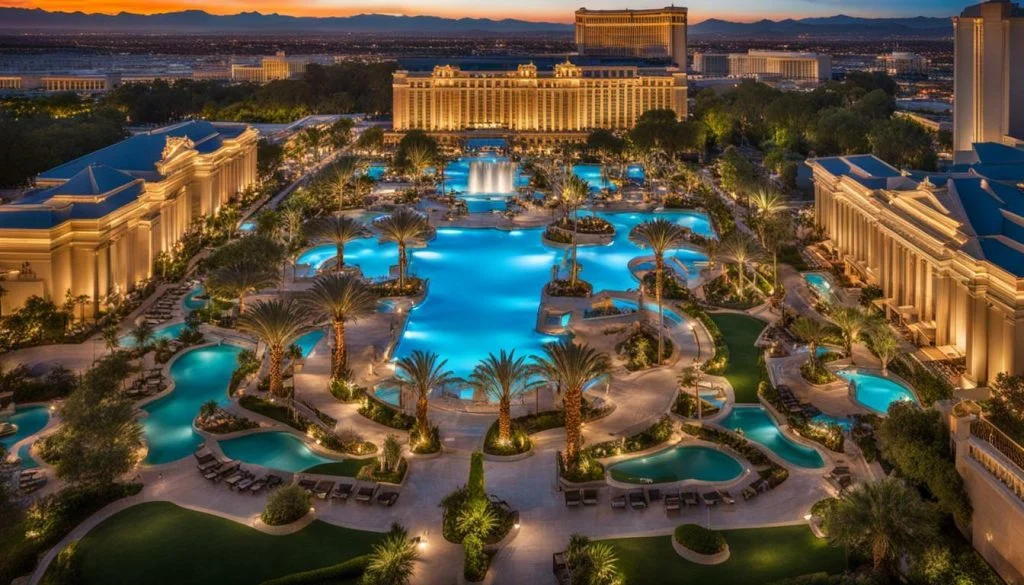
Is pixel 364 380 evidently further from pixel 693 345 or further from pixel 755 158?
pixel 755 158

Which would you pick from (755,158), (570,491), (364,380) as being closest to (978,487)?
(570,491)

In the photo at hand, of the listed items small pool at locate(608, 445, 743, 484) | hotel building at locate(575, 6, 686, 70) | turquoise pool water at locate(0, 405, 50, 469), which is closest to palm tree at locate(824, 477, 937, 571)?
small pool at locate(608, 445, 743, 484)

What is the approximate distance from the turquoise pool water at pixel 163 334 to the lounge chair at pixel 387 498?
55.1 feet

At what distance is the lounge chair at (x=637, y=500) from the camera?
21203 millimetres

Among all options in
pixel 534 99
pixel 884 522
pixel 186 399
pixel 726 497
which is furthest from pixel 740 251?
pixel 534 99

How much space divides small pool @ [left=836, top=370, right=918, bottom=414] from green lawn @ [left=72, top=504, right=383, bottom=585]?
56.9ft

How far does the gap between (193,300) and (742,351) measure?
2517cm

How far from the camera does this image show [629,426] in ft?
86.5

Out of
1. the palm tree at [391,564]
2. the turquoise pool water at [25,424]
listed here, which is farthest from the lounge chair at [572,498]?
the turquoise pool water at [25,424]

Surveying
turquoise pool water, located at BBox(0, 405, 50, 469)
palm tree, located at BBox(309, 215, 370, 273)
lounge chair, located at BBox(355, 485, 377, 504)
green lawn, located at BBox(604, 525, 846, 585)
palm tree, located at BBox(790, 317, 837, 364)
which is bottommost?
green lawn, located at BBox(604, 525, 846, 585)

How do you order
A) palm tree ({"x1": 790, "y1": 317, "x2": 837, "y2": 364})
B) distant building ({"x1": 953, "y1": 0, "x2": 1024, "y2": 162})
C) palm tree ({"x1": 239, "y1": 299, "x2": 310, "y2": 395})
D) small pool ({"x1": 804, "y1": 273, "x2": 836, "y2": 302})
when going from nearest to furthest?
1. palm tree ({"x1": 239, "y1": 299, "x2": 310, "y2": 395})
2. palm tree ({"x1": 790, "y1": 317, "x2": 837, "y2": 364})
3. small pool ({"x1": 804, "y1": 273, "x2": 836, "y2": 302})
4. distant building ({"x1": 953, "y1": 0, "x2": 1024, "y2": 162})

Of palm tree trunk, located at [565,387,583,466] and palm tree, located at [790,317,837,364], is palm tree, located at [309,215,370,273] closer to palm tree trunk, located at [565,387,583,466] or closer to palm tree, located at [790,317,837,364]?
palm tree, located at [790,317,837,364]

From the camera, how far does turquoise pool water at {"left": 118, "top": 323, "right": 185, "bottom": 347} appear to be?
34000 mm

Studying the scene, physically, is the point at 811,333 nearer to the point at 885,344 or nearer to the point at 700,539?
the point at 885,344
